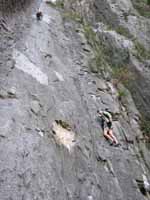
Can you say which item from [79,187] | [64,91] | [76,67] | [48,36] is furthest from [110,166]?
[48,36]

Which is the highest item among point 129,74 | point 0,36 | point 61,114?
point 0,36

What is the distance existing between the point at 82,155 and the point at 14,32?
559 centimetres

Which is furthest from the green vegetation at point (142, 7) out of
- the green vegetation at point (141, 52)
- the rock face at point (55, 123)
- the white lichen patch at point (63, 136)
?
the white lichen patch at point (63, 136)

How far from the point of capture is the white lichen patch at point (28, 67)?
39.4ft

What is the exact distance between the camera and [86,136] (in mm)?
11688

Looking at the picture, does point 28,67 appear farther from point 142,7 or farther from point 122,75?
point 142,7

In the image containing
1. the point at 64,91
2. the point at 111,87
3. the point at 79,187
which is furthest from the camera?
the point at 111,87

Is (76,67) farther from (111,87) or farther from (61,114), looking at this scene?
(61,114)

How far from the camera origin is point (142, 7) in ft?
89.5

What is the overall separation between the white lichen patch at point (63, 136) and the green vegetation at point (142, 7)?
702 inches

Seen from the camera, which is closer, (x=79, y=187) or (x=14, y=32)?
(x=79, y=187)

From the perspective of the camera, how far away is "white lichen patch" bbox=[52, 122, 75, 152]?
404 inches

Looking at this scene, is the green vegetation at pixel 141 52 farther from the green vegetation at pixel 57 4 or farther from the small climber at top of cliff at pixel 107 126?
the small climber at top of cliff at pixel 107 126

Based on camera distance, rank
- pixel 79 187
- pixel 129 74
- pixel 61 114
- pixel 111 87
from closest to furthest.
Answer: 1. pixel 79 187
2. pixel 61 114
3. pixel 111 87
4. pixel 129 74
